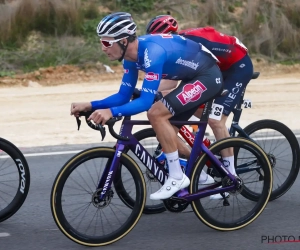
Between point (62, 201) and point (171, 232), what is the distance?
3.47 ft

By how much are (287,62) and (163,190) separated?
34.4 feet

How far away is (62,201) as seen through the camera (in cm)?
588

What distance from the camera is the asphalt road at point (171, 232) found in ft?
19.7

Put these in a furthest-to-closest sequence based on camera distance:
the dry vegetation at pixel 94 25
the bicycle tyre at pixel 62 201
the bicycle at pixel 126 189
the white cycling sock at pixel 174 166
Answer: the dry vegetation at pixel 94 25
the white cycling sock at pixel 174 166
the bicycle at pixel 126 189
the bicycle tyre at pixel 62 201

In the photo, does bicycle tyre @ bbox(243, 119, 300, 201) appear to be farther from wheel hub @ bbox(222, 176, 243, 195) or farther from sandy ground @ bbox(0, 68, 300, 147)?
sandy ground @ bbox(0, 68, 300, 147)

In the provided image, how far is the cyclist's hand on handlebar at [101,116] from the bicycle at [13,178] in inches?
43.6

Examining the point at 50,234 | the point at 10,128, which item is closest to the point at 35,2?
the point at 10,128

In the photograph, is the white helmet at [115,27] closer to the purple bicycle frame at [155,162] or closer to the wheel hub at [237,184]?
the purple bicycle frame at [155,162]

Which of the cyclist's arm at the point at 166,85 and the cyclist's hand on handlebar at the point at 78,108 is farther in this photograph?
the cyclist's arm at the point at 166,85

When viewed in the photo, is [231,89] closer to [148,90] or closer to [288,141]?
[288,141]

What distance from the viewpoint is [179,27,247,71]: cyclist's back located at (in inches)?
267

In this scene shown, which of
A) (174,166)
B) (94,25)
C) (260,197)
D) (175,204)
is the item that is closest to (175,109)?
(174,166)

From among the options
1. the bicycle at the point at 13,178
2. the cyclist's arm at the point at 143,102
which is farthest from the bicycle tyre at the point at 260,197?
the bicycle at the point at 13,178

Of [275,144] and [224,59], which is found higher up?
[224,59]
